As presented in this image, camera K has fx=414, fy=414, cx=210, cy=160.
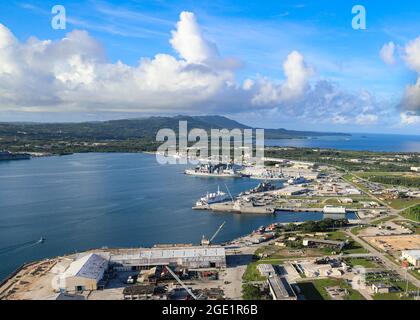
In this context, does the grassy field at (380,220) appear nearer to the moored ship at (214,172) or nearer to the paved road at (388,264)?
the paved road at (388,264)

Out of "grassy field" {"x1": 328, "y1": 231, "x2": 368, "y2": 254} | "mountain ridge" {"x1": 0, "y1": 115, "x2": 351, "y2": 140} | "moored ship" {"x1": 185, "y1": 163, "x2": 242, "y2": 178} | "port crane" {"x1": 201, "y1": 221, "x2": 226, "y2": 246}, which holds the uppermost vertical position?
"mountain ridge" {"x1": 0, "y1": 115, "x2": 351, "y2": 140}

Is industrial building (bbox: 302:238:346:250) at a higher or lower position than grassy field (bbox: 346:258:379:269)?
higher

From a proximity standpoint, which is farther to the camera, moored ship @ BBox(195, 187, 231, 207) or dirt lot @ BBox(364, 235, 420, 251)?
moored ship @ BBox(195, 187, 231, 207)

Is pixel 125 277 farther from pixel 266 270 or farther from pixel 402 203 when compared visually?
pixel 402 203

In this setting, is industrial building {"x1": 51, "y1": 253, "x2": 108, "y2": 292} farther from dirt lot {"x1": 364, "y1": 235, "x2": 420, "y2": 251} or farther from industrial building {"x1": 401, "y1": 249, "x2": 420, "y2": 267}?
dirt lot {"x1": 364, "y1": 235, "x2": 420, "y2": 251}

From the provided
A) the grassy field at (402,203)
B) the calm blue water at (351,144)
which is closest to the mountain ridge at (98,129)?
the calm blue water at (351,144)

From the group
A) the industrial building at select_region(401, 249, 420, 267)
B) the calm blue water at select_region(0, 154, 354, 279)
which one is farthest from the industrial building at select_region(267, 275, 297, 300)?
the calm blue water at select_region(0, 154, 354, 279)

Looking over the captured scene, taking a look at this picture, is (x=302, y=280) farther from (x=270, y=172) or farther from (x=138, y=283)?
(x=270, y=172)
